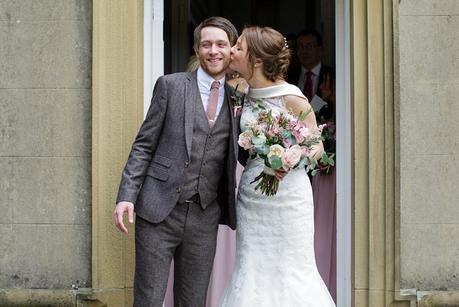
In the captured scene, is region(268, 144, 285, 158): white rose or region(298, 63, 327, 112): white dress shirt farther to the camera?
region(298, 63, 327, 112): white dress shirt

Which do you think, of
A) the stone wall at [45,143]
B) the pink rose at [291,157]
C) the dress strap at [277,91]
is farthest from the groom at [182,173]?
the stone wall at [45,143]

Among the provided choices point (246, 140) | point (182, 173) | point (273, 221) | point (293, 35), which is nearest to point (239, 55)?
point (246, 140)

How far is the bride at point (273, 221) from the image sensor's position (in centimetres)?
488

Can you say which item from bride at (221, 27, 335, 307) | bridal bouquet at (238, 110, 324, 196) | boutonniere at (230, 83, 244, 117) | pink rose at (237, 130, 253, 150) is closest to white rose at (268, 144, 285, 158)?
bridal bouquet at (238, 110, 324, 196)

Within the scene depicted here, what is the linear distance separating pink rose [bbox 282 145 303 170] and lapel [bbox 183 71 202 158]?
51cm

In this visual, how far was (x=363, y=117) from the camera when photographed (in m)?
5.50

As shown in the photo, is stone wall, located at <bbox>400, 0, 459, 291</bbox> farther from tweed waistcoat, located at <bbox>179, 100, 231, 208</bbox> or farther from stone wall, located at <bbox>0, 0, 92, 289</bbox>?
stone wall, located at <bbox>0, 0, 92, 289</bbox>

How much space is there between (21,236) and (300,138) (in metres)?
2.01

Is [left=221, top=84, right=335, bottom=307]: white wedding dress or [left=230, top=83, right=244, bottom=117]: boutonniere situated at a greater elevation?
[left=230, top=83, right=244, bottom=117]: boutonniere

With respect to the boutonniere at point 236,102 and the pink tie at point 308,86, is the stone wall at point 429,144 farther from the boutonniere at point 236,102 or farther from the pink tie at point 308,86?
the pink tie at point 308,86

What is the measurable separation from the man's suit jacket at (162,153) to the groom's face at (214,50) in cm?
13

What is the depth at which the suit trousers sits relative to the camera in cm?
470

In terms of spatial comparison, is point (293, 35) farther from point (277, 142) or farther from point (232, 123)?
point (277, 142)

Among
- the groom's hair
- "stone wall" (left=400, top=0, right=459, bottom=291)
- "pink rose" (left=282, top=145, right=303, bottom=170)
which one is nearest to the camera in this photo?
"pink rose" (left=282, top=145, right=303, bottom=170)
